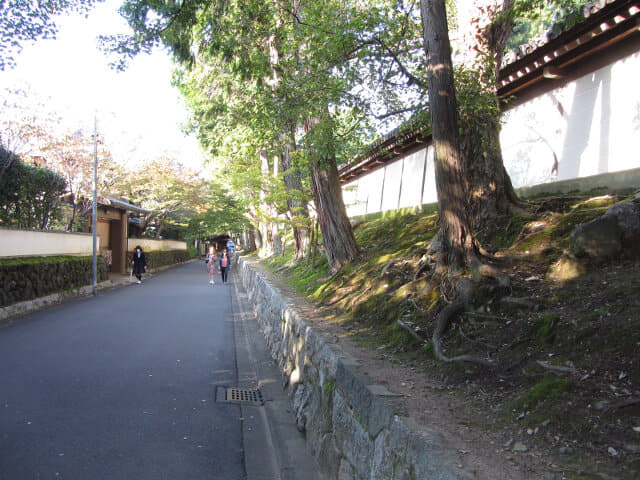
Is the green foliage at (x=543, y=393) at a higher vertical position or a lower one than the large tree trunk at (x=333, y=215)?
lower

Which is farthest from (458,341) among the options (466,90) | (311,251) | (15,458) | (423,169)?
(311,251)

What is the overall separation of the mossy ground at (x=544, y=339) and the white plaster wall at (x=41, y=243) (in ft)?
38.8

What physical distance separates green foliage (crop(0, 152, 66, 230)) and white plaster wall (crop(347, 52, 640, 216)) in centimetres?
1748

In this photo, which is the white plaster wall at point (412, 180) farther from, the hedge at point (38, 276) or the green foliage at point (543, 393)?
the hedge at point (38, 276)

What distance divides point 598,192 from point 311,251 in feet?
31.1

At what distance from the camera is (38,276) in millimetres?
13555

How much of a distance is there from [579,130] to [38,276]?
47.4 ft

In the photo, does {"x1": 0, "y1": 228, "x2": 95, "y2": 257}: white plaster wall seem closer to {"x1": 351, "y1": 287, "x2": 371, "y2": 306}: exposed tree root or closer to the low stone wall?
the low stone wall

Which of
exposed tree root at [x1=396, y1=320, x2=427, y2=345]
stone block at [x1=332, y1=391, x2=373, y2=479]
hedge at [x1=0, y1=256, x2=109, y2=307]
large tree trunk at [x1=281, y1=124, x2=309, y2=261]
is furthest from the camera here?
large tree trunk at [x1=281, y1=124, x2=309, y2=261]

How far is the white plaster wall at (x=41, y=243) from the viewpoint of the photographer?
13672 millimetres

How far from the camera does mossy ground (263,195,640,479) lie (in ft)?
8.16

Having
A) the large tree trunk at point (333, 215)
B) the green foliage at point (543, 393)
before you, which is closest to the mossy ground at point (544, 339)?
the green foliage at point (543, 393)

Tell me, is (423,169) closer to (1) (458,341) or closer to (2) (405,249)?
(2) (405,249)

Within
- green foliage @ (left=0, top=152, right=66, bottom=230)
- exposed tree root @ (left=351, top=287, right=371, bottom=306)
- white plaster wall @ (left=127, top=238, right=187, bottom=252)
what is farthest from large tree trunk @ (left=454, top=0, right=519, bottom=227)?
white plaster wall @ (left=127, top=238, right=187, bottom=252)
